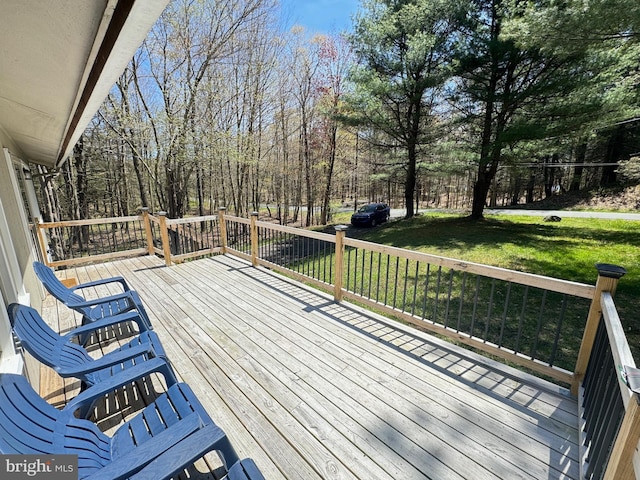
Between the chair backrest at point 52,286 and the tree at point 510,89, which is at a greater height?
the tree at point 510,89

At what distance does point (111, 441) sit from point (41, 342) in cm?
90

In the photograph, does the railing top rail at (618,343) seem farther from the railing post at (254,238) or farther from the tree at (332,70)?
the tree at (332,70)

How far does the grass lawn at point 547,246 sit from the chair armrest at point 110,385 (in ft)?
16.6

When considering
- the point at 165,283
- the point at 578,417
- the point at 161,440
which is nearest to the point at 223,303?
the point at 165,283

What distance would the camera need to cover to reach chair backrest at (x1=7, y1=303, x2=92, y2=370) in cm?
173

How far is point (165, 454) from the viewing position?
1.22m

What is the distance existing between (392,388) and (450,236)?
767 cm

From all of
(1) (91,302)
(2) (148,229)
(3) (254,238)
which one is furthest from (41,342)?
(2) (148,229)

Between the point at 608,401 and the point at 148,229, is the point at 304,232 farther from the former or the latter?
the point at 148,229

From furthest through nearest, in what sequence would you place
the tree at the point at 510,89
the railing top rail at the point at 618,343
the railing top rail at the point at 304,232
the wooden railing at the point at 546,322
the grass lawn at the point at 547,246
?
the tree at the point at 510,89 → the grass lawn at the point at 547,246 → the railing top rail at the point at 304,232 → the wooden railing at the point at 546,322 → the railing top rail at the point at 618,343

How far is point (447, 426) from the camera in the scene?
197cm

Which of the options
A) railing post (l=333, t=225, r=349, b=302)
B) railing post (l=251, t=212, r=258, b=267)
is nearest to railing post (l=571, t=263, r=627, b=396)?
railing post (l=333, t=225, r=349, b=302)

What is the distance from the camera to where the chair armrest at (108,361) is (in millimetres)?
1791

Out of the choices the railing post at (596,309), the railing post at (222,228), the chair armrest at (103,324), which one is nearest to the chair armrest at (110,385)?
the chair armrest at (103,324)
